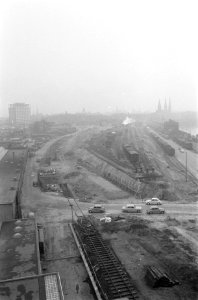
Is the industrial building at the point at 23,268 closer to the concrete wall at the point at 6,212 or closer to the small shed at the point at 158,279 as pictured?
the concrete wall at the point at 6,212

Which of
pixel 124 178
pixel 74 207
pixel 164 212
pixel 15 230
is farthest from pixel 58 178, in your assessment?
pixel 15 230

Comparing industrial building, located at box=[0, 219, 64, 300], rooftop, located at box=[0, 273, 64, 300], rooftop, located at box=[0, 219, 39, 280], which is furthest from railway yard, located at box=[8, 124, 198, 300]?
rooftop, located at box=[0, 273, 64, 300]

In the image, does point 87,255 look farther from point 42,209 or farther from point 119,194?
point 119,194

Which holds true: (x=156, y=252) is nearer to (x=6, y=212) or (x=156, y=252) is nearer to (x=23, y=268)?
(x=23, y=268)

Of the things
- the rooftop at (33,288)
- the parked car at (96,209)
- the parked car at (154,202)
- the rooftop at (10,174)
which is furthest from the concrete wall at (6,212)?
the parked car at (154,202)

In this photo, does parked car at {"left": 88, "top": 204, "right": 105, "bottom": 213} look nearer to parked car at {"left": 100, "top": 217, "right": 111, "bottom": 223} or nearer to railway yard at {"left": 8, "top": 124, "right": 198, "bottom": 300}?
railway yard at {"left": 8, "top": 124, "right": 198, "bottom": 300}

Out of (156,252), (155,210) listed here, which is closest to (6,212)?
(156,252)
